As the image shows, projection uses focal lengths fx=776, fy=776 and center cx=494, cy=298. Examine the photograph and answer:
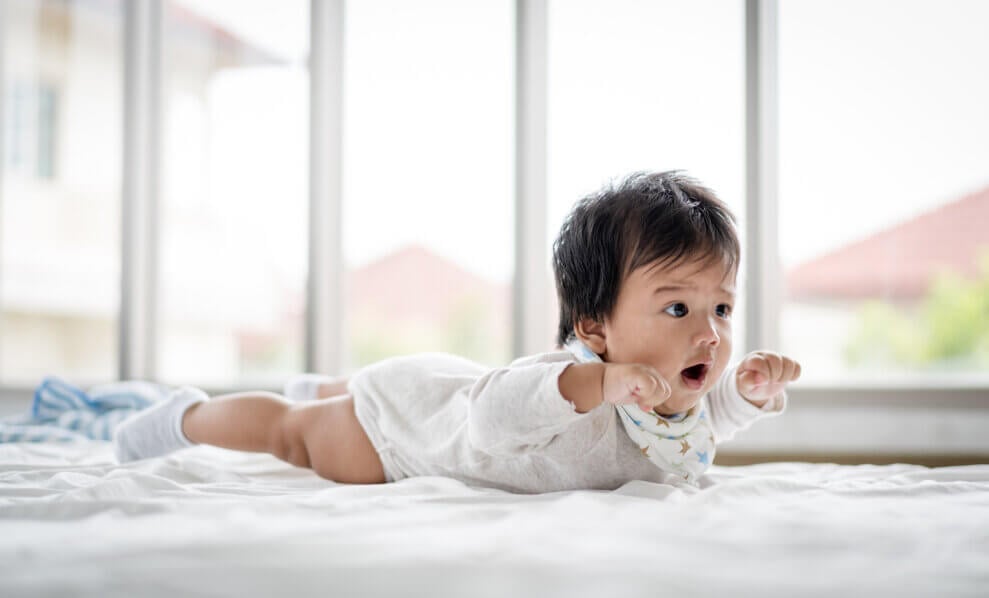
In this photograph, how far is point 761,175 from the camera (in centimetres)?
223

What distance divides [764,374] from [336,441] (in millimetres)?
657

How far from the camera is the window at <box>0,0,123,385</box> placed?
2.78 m

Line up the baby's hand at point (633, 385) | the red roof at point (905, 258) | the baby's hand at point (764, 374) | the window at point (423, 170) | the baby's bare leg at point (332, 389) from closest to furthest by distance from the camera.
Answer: the baby's hand at point (633, 385), the baby's hand at point (764, 374), the baby's bare leg at point (332, 389), the red roof at point (905, 258), the window at point (423, 170)

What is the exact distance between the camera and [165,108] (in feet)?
8.89

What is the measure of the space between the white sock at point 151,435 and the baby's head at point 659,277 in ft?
2.24

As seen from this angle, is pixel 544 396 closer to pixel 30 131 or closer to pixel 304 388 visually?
pixel 304 388

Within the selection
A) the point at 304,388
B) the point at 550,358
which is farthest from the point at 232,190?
the point at 550,358

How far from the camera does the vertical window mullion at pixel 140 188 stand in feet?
8.61

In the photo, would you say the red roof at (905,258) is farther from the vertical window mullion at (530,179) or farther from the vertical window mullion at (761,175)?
the vertical window mullion at (530,179)

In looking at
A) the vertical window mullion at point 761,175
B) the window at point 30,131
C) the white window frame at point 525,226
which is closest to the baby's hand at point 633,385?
the white window frame at point 525,226

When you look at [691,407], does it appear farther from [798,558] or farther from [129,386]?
[129,386]

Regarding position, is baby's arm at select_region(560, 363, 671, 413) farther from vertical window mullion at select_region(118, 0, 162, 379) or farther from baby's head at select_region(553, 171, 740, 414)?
vertical window mullion at select_region(118, 0, 162, 379)

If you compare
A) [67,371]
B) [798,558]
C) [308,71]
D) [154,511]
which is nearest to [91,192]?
[67,371]

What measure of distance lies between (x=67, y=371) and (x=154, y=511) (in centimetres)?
233
